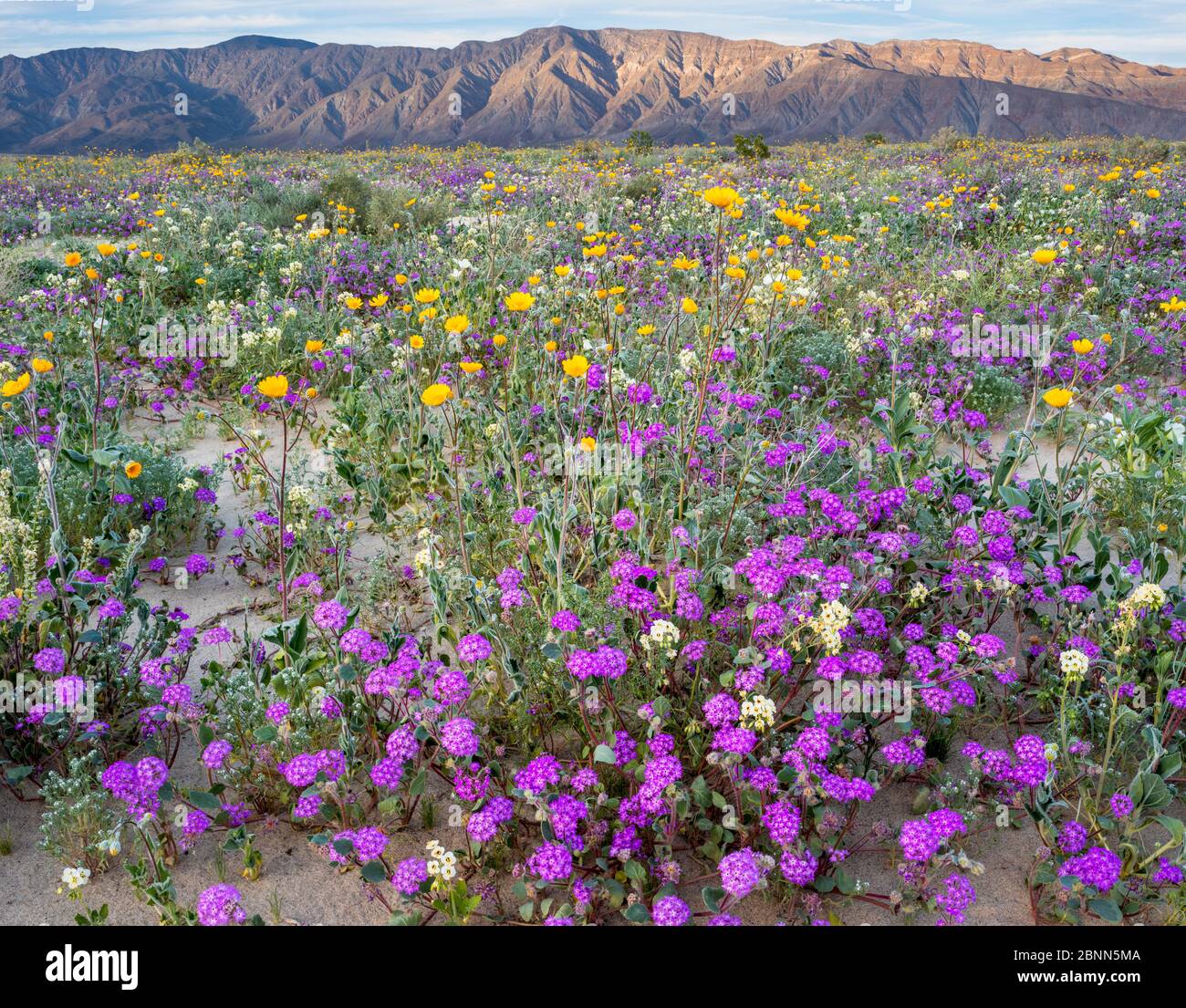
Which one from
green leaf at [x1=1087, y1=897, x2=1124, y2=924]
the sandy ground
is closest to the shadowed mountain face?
the sandy ground

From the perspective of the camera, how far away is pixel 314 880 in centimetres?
262

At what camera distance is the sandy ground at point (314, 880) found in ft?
8.14

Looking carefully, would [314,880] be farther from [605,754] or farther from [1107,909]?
[1107,909]

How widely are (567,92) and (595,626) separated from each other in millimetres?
135525

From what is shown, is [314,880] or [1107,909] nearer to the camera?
[1107,909]

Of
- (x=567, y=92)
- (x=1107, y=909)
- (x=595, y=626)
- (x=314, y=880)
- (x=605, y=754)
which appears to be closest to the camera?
(x=1107, y=909)

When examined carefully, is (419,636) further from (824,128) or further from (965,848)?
(824,128)

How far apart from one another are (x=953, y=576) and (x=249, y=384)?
4859 mm

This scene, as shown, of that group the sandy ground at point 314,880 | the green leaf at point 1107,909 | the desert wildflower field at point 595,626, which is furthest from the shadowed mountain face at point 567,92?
the green leaf at point 1107,909

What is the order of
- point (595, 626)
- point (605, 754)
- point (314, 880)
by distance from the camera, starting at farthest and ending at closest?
1. point (595, 626)
2. point (314, 880)
3. point (605, 754)

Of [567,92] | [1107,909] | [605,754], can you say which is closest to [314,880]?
[605,754]

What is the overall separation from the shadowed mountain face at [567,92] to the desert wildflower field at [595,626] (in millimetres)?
92228

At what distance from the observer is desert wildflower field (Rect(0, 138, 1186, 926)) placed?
247 cm

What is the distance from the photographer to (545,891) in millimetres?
2520
